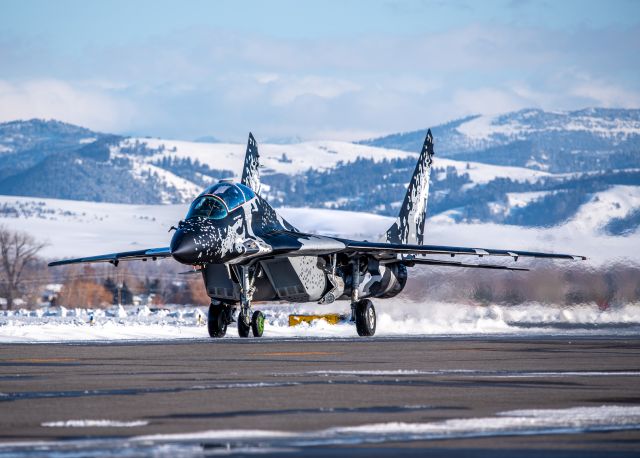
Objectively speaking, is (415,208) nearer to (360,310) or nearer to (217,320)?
(360,310)

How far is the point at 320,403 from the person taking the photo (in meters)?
13.1

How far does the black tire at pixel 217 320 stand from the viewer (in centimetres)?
3366

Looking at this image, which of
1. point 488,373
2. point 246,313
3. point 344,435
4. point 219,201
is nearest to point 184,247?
point 219,201

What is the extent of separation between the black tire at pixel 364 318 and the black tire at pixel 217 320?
3.72 metres

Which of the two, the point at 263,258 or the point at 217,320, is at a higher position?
the point at 263,258

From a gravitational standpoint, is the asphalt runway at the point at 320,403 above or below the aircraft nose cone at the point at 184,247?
below

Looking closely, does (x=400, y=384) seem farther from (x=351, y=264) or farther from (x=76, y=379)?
(x=351, y=264)

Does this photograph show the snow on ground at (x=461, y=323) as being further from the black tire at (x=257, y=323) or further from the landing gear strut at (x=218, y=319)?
the black tire at (x=257, y=323)

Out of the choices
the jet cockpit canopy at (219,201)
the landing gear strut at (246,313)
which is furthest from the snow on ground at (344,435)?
the landing gear strut at (246,313)

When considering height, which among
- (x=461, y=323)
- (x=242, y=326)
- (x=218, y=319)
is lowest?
(x=461, y=323)

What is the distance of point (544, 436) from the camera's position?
1050 centimetres

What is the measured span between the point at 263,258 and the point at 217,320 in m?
2.32

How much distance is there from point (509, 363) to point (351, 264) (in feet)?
52.9

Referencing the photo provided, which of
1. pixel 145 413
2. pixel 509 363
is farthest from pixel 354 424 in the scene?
pixel 509 363
